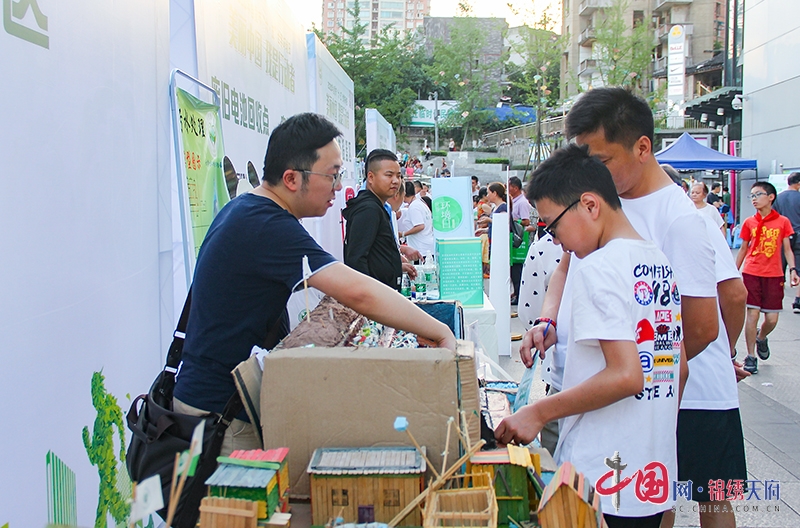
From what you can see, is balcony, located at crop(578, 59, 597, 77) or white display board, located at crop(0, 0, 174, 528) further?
balcony, located at crop(578, 59, 597, 77)

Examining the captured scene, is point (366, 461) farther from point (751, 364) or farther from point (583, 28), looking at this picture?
point (583, 28)

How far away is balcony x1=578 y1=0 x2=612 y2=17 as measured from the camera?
139ft

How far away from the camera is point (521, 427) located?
1.67 metres

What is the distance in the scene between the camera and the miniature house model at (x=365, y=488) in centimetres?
129

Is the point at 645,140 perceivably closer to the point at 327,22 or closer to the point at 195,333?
the point at 195,333

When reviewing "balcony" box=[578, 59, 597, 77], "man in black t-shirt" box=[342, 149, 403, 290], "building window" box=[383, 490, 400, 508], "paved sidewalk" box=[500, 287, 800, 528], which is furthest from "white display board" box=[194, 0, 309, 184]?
"balcony" box=[578, 59, 597, 77]

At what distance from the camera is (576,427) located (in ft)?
5.64

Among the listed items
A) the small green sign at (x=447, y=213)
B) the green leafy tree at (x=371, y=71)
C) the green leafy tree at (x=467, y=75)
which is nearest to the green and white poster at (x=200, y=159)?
the small green sign at (x=447, y=213)

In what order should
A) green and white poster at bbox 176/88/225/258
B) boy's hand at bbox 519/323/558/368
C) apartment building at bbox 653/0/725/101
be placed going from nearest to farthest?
boy's hand at bbox 519/323/558/368, green and white poster at bbox 176/88/225/258, apartment building at bbox 653/0/725/101

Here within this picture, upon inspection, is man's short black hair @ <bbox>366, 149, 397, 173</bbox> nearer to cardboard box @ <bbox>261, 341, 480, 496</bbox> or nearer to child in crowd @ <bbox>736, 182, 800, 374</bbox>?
cardboard box @ <bbox>261, 341, 480, 496</bbox>

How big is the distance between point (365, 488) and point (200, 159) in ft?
6.39

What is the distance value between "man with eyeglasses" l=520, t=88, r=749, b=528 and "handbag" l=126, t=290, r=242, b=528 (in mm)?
1152

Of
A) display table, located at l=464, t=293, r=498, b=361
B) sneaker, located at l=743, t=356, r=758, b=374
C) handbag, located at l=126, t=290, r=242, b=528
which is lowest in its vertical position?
sneaker, located at l=743, t=356, r=758, b=374

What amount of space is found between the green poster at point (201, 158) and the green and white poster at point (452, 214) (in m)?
4.61
